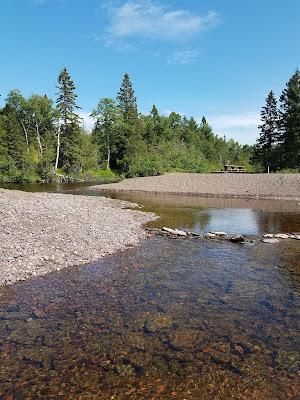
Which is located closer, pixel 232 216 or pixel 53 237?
pixel 53 237

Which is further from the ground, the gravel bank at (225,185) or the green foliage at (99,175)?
the green foliage at (99,175)

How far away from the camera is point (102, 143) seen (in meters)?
89.9

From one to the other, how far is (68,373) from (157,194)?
1522 inches

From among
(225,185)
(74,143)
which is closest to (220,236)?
(225,185)

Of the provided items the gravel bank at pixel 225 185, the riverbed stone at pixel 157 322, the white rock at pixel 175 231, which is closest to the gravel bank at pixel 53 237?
the white rock at pixel 175 231

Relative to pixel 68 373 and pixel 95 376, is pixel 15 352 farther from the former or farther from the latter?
pixel 95 376

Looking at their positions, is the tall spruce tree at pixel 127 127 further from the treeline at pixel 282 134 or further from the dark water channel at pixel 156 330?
the dark water channel at pixel 156 330

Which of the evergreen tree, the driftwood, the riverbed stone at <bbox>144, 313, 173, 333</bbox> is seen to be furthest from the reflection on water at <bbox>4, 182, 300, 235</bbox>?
Result: the evergreen tree

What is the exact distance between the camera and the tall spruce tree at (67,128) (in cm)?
7112

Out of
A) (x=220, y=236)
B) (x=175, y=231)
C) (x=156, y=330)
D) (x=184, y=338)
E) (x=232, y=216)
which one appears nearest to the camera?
(x=184, y=338)

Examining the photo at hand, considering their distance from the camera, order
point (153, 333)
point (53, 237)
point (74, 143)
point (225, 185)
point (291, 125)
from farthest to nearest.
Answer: point (74, 143), point (291, 125), point (225, 185), point (53, 237), point (153, 333)

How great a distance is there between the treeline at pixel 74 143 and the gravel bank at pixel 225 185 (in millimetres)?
11284

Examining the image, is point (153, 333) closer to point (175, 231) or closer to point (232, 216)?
point (175, 231)

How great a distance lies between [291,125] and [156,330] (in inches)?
2560
